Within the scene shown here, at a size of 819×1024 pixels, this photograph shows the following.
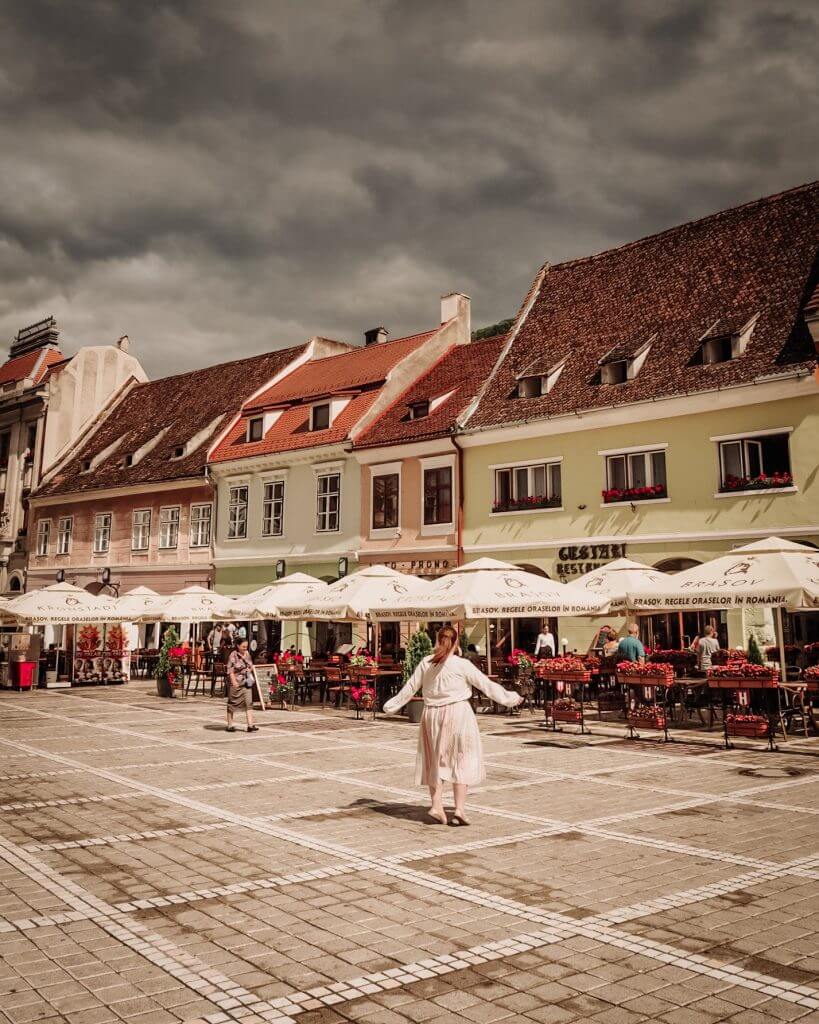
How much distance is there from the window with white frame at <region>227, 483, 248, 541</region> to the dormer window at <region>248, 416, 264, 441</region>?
1853 millimetres

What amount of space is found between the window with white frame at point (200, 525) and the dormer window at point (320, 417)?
565cm

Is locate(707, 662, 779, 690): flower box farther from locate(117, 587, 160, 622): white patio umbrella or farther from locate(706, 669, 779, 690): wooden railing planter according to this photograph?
locate(117, 587, 160, 622): white patio umbrella

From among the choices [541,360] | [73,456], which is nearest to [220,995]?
[541,360]

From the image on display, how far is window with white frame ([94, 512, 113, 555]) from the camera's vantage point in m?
37.9

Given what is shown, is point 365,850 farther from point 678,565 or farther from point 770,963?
point 678,565

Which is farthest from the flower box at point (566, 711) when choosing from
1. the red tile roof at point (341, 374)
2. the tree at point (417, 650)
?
the red tile roof at point (341, 374)

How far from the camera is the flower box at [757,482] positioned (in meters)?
20.3

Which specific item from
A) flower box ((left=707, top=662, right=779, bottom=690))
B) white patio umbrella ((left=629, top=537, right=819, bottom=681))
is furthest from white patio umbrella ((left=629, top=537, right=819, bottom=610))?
flower box ((left=707, top=662, right=779, bottom=690))

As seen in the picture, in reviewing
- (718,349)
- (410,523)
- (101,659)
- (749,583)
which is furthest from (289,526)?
(749,583)

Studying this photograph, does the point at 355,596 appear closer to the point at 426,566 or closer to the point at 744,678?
the point at 426,566

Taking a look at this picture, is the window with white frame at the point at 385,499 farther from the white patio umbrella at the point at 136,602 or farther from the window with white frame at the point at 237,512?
the white patio umbrella at the point at 136,602

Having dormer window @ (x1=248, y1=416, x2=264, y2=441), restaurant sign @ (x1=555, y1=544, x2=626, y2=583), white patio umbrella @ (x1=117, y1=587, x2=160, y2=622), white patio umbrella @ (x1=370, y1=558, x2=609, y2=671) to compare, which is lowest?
white patio umbrella @ (x1=370, y1=558, x2=609, y2=671)

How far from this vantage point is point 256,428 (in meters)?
33.6

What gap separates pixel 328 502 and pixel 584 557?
33.1 feet
